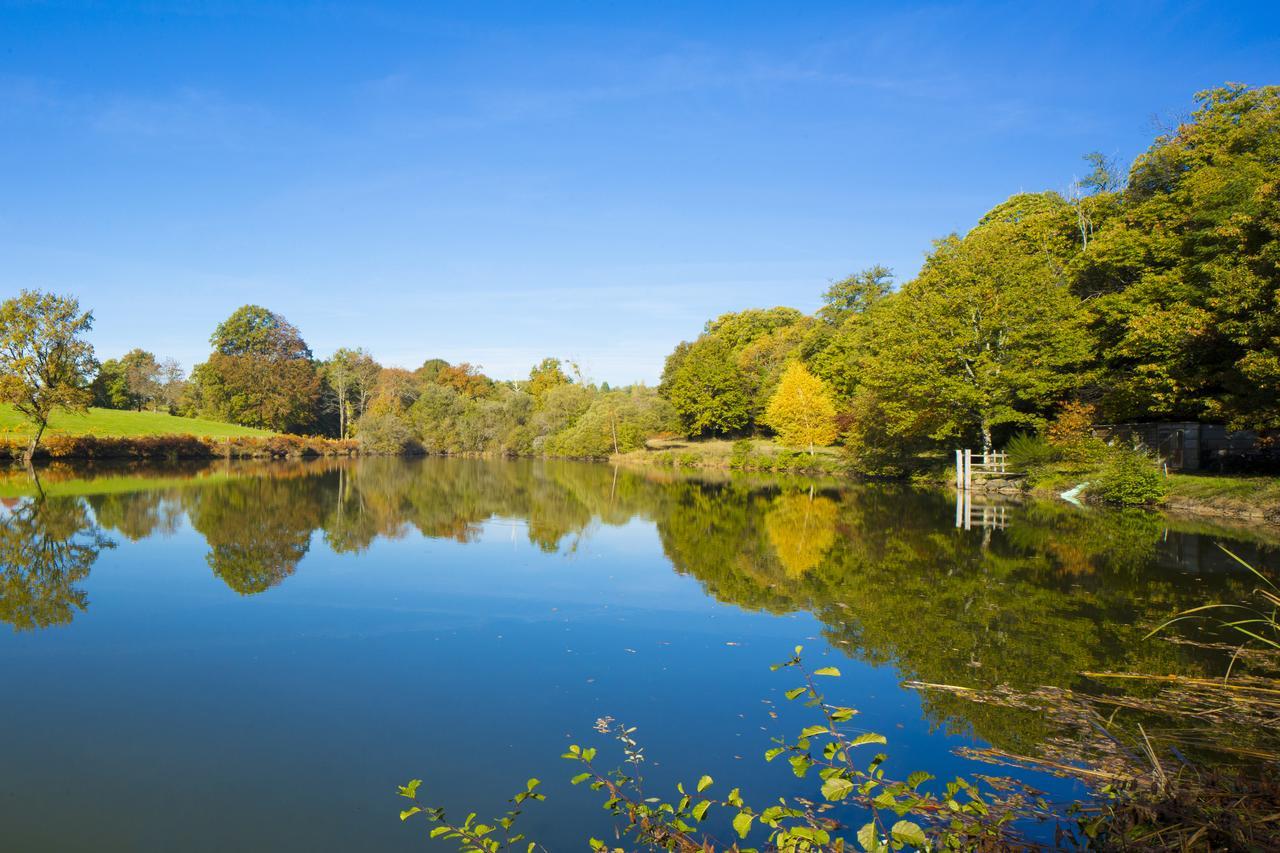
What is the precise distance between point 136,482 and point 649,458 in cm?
3400

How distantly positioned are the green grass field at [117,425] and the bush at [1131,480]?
47.5m

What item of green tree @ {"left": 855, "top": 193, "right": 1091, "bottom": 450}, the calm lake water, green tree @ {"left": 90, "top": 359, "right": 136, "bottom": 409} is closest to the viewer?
the calm lake water

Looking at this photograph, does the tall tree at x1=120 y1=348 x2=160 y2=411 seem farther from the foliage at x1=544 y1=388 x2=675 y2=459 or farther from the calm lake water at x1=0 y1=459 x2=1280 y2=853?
the calm lake water at x1=0 y1=459 x2=1280 y2=853

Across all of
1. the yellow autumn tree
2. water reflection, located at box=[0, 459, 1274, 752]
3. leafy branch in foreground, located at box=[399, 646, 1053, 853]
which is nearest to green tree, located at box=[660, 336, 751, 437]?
the yellow autumn tree

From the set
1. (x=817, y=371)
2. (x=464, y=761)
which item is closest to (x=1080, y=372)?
(x=817, y=371)

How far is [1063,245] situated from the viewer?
33750mm

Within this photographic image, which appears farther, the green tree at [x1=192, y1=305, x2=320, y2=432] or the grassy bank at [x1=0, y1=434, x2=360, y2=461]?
the green tree at [x1=192, y1=305, x2=320, y2=432]

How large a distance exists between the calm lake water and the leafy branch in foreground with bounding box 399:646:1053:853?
238 millimetres

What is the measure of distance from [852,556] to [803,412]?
106ft

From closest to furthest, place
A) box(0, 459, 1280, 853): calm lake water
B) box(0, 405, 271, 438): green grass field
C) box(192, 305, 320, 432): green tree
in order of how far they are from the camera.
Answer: box(0, 459, 1280, 853): calm lake water → box(0, 405, 271, 438): green grass field → box(192, 305, 320, 432): green tree

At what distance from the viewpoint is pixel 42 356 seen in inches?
1351

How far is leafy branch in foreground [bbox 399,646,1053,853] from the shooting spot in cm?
260

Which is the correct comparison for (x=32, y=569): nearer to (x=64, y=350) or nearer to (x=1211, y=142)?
(x=64, y=350)

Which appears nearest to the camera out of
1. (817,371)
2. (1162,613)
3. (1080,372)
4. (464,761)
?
(464,761)
